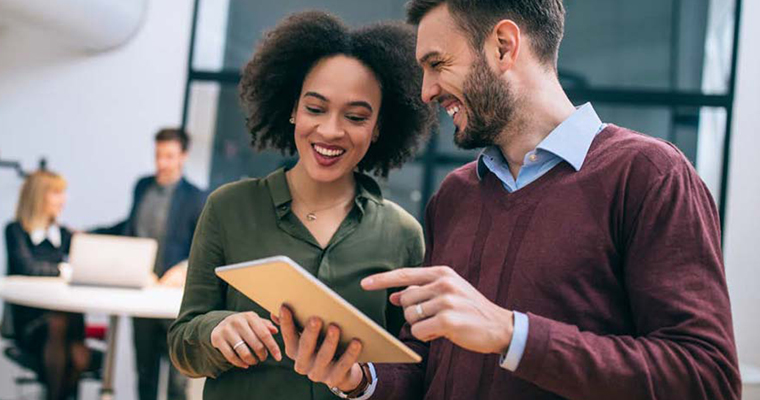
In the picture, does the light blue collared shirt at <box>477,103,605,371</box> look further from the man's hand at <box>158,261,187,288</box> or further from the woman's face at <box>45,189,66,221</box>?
the woman's face at <box>45,189,66,221</box>

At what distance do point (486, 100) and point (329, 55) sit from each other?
48 centimetres

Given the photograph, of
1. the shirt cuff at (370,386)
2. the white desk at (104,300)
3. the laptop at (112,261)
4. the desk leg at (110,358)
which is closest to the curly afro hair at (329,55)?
the shirt cuff at (370,386)

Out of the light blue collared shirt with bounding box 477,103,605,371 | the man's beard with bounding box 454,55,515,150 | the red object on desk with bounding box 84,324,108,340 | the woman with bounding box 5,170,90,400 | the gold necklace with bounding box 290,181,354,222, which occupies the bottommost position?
the red object on desk with bounding box 84,324,108,340

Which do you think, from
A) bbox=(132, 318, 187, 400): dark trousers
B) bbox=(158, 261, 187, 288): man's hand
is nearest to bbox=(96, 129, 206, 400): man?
bbox=(132, 318, 187, 400): dark trousers

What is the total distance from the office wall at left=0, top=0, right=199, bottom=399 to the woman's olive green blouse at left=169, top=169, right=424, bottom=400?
4.34m

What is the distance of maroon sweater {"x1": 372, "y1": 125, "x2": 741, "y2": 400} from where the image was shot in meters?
1.09

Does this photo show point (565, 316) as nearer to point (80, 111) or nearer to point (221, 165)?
point (221, 165)

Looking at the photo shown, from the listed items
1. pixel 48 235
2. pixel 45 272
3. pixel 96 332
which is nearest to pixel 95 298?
pixel 45 272

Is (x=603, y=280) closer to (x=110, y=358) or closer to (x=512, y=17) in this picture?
(x=512, y=17)

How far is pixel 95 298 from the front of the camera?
3359 millimetres

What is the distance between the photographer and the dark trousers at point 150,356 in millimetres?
4367

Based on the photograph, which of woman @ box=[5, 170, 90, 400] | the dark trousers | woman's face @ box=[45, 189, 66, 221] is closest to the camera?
woman @ box=[5, 170, 90, 400]

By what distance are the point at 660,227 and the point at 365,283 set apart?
1.45 feet

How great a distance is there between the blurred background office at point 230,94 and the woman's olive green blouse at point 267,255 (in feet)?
12.2
